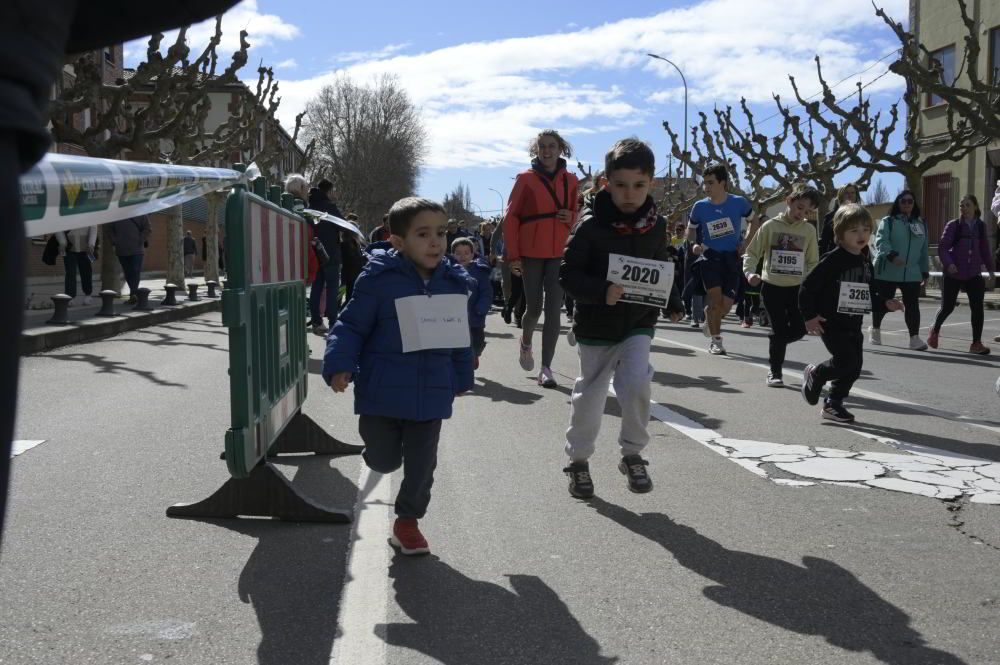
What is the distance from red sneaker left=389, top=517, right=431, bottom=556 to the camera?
419 cm

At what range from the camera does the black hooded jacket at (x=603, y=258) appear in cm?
520

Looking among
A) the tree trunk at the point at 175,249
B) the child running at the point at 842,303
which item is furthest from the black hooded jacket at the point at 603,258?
the tree trunk at the point at 175,249

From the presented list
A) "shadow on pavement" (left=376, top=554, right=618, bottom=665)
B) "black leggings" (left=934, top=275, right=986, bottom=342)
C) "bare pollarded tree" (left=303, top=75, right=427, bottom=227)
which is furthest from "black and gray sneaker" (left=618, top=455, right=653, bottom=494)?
"bare pollarded tree" (left=303, top=75, right=427, bottom=227)

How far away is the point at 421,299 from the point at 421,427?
49cm

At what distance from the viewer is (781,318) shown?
9.44m

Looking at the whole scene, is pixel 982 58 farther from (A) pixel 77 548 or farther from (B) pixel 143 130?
(A) pixel 77 548

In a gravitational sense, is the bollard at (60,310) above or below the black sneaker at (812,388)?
above

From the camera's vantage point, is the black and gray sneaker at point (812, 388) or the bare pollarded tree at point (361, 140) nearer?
the black and gray sneaker at point (812, 388)

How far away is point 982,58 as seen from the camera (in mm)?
33281

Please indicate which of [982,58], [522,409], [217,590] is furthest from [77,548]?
[982,58]

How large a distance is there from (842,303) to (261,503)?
14.4 ft

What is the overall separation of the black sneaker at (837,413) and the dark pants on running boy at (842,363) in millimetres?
32

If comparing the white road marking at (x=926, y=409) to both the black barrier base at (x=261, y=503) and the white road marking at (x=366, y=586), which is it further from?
the black barrier base at (x=261, y=503)

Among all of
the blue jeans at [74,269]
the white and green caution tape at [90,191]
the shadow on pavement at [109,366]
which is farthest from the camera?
the blue jeans at [74,269]
